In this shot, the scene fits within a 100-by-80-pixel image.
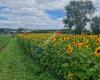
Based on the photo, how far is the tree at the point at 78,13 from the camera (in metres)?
76.2

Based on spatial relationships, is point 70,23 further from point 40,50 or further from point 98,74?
point 98,74

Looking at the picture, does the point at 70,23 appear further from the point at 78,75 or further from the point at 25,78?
the point at 78,75

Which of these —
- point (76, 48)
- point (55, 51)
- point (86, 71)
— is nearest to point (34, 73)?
point (55, 51)

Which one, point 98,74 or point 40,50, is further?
point 40,50

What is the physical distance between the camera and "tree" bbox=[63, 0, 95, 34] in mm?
76188

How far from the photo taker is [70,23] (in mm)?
76750

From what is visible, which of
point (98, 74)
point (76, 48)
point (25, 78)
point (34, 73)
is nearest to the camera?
point (98, 74)

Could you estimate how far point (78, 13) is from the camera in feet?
258

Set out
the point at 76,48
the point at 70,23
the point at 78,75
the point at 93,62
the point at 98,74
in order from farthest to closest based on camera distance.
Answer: the point at 70,23
the point at 76,48
the point at 78,75
the point at 93,62
the point at 98,74

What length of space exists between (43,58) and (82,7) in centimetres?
7094

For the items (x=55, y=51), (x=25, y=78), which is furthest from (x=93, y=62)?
(x=25, y=78)

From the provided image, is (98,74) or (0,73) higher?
(98,74)

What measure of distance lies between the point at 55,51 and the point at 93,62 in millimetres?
3922

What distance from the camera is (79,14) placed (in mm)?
78188
